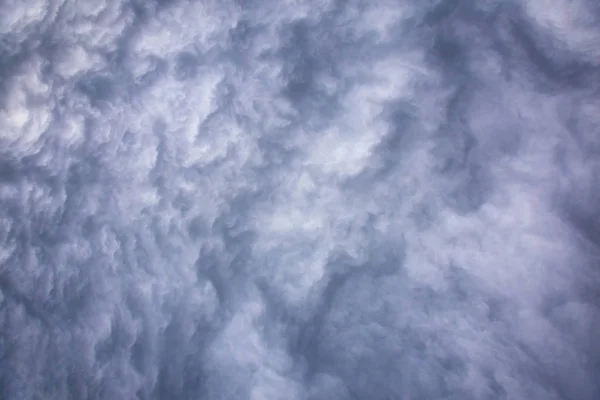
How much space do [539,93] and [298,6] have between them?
4.45m

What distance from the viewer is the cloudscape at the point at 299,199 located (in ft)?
19.5

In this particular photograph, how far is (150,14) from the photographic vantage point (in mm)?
6691

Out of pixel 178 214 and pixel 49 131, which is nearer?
pixel 49 131

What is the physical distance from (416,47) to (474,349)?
5.37 metres

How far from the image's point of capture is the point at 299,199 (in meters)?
7.00

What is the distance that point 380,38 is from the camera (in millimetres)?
6730

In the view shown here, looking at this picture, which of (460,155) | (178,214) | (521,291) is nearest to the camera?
(521,291)

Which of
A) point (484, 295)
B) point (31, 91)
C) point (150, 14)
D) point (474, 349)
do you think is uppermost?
point (150, 14)

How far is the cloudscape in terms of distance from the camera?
5.94 metres

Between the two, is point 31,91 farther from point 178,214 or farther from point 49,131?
point 178,214

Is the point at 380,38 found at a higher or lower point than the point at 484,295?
higher

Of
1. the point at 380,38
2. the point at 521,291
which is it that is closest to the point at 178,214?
the point at 380,38

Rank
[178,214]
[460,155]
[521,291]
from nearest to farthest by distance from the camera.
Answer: [521,291], [460,155], [178,214]

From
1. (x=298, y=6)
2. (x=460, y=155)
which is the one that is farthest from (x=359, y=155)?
(x=298, y=6)
